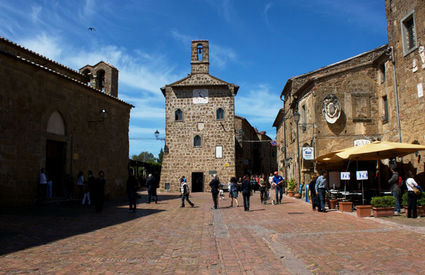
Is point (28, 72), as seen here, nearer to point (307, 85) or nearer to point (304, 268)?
point (304, 268)

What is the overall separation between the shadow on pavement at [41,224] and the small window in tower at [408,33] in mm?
13732

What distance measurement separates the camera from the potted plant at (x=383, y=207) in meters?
10.5

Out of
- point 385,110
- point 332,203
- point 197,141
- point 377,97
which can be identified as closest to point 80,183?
point 332,203

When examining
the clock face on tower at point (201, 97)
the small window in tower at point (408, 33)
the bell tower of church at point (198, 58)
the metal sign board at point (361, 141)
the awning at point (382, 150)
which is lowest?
the awning at point (382, 150)

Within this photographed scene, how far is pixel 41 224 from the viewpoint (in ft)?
30.8

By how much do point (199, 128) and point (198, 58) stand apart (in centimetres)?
687

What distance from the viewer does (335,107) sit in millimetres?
19391

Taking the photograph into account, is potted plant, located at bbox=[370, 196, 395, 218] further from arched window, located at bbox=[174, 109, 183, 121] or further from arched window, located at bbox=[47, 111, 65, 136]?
arched window, located at bbox=[174, 109, 183, 121]

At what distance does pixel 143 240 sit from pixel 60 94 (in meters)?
10.6

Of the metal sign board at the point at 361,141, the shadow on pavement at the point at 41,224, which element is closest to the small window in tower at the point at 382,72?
the metal sign board at the point at 361,141

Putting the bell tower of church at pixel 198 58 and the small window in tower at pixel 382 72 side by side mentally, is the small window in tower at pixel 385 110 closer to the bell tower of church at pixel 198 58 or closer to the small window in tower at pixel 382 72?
the small window in tower at pixel 382 72

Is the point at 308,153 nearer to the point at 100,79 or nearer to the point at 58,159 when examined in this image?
the point at 58,159

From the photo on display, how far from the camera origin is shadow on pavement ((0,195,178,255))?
282 inches

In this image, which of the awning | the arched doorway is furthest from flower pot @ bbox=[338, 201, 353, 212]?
the arched doorway
